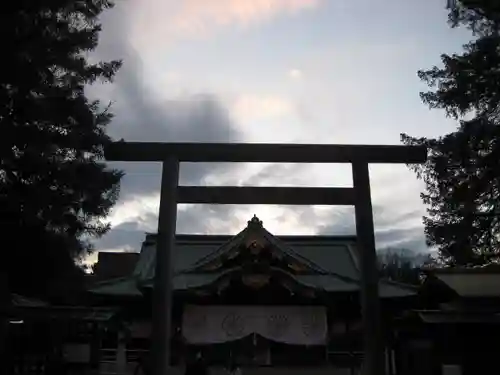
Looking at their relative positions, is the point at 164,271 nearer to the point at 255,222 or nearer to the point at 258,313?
the point at 258,313

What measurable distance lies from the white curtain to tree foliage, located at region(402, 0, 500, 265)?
486 cm

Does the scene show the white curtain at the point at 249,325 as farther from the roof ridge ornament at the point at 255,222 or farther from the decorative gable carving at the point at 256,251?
the roof ridge ornament at the point at 255,222

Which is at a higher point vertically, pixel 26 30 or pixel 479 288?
pixel 26 30

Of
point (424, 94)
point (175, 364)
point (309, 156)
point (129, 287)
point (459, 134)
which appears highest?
point (424, 94)

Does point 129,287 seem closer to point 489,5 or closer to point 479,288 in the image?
point 479,288

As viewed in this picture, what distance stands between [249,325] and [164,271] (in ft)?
20.2

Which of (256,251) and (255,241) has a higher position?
(255,241)

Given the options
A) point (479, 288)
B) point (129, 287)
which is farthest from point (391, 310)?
point (129, 287)

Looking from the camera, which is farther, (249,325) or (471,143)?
(249,325)

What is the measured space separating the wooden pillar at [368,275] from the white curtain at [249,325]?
5.47m

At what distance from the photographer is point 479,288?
33.4ft

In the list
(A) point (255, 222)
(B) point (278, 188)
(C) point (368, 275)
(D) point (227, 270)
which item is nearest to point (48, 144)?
(B) point (278, 188)

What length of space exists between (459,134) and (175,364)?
28.9ft

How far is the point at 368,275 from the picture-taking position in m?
8.19
